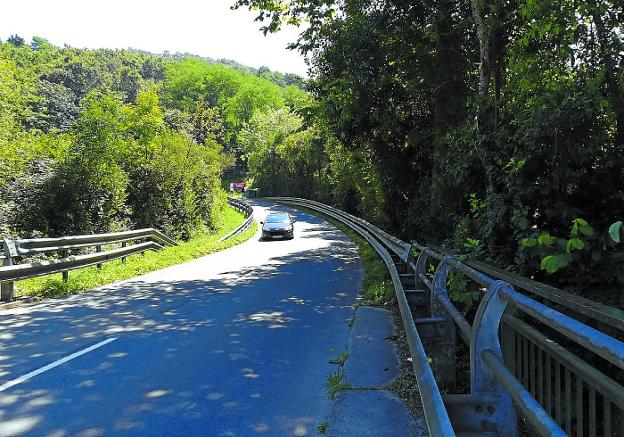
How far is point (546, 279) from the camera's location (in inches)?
239

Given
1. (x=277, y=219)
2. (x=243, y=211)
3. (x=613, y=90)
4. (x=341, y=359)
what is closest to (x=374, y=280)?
(x=341, y=359)

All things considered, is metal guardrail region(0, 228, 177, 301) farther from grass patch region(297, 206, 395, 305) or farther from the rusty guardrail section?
the rusty guardrail section

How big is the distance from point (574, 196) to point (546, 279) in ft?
4.55

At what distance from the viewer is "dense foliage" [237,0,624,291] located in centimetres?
614

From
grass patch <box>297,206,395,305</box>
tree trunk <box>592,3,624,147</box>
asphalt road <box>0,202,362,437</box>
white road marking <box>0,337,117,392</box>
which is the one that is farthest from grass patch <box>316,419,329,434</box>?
grass patch <box>297,206,395,305</box>

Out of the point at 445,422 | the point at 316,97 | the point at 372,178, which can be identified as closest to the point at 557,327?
the point at 445,422

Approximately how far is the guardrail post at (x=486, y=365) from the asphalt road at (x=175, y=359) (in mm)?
1691

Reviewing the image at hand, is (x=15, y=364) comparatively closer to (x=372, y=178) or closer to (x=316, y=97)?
(x=316, y=97)

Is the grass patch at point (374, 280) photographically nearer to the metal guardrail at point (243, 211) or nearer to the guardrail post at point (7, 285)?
the guardrail post at point (7, 285)

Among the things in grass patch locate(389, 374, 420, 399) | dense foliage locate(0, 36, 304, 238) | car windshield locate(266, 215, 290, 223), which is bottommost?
grass patch locate(389, 374, 420, 399)

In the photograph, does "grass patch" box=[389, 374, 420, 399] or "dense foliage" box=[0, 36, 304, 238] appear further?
"dense foliage" box=[0, 36, 304, 238]

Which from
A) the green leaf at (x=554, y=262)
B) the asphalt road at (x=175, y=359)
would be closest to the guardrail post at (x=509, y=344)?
the green leaf at (x=554, y=262)

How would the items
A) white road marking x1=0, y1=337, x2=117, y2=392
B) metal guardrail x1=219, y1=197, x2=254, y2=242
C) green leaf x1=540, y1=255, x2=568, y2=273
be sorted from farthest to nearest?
metal guardrail x1=219, y1=197, x2=254, y2=242, white road marking x1=0, y1=337, x2=117, y2=392, green leaf x1=540, y1=255, x2=568, y2=273

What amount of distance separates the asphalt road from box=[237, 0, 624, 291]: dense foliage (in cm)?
274
